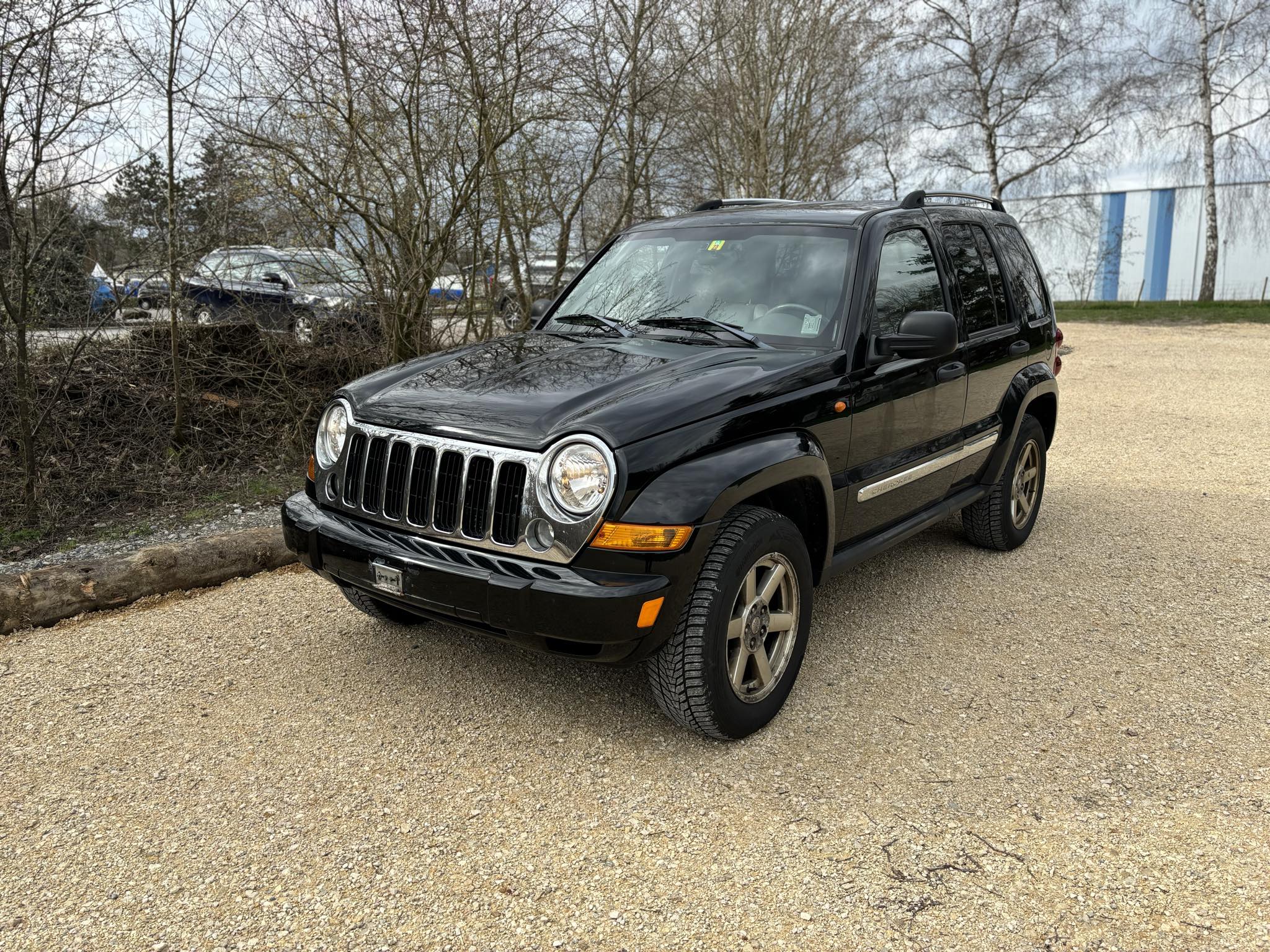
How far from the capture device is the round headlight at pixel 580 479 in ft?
9.81

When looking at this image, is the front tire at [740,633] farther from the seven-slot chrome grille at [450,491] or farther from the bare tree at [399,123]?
the bare tree at [399,123]

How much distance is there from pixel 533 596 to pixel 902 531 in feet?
6.93

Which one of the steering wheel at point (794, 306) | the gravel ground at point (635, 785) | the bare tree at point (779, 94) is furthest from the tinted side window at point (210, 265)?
the bare tree at point (779, 94)

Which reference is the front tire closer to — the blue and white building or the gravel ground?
the gravel ground

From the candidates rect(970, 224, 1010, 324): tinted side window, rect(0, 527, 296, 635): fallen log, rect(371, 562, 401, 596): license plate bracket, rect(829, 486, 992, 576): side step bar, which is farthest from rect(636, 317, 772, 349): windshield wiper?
rect(0, 527, 296, 635): fallen log

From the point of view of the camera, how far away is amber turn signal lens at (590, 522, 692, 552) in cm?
297

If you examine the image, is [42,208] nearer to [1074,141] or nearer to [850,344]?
[850,344]

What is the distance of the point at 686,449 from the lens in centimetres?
311

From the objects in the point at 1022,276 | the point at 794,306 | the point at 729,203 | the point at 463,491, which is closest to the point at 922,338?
the point at 794,306

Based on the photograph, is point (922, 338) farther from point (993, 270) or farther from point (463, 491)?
point (463, 491)

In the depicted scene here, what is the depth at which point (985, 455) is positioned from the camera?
517cm

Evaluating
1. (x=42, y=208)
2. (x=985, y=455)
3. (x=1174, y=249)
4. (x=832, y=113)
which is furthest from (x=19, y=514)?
(x=1174, y=249)

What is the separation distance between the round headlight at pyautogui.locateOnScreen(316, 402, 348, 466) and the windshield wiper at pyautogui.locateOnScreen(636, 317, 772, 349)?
4.41ft

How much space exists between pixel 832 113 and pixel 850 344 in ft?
51.3
